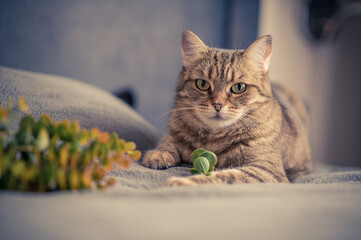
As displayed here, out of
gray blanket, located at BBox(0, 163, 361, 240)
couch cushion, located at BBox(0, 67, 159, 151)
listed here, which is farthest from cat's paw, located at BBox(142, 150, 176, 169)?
gray blanket, located at BBox(0, 163, 361, 240)

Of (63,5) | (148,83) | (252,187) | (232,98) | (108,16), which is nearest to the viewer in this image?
(252,187)

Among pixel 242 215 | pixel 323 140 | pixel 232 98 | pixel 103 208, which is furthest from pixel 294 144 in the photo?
pixel 323 140

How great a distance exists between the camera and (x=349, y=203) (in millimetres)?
627

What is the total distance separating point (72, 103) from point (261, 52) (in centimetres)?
81

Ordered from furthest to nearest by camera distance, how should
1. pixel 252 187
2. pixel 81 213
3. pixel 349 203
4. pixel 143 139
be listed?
pixel 143 139
pixel 252 187
pixel 349 203
pixel 81 213

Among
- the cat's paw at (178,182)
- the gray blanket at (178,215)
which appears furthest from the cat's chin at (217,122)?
the gray blanket at (178,215)

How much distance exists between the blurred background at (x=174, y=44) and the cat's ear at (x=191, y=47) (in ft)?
1.39

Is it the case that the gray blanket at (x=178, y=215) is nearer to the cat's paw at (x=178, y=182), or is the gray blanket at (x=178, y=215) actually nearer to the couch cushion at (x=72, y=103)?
the cat's paw at (x=178, y=182)

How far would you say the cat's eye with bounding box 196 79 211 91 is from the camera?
1.22m

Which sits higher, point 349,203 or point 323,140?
point 349,203

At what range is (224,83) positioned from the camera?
3.86ft

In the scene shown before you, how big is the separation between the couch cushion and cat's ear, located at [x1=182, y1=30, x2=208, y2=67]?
0.38 m

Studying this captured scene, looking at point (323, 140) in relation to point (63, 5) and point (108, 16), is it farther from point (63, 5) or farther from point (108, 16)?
point (63, 5)

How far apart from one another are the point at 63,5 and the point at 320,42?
2323mm
